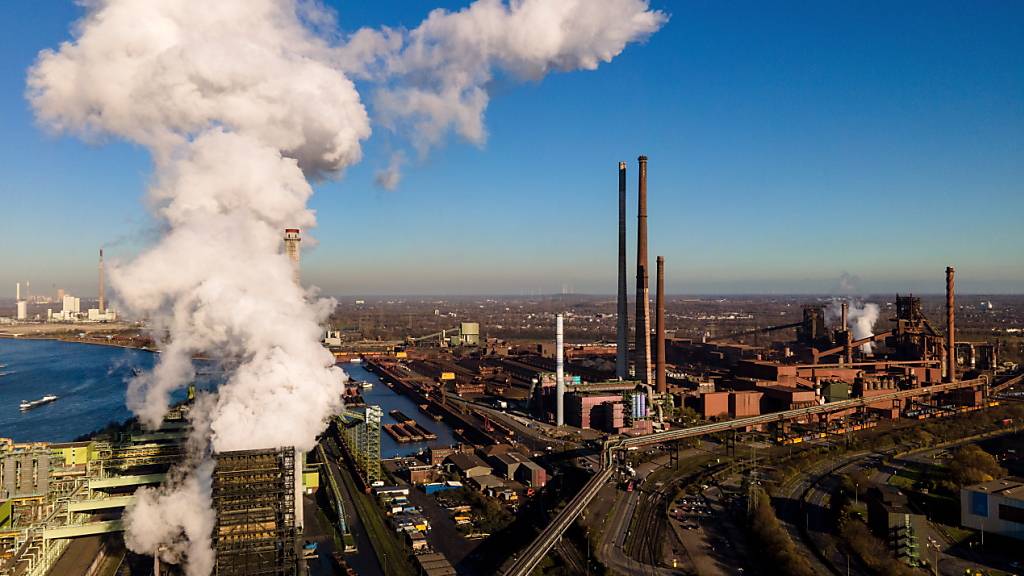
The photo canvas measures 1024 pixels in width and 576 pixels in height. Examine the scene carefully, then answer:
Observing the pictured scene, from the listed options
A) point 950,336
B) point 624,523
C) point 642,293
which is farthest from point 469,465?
point 950,336

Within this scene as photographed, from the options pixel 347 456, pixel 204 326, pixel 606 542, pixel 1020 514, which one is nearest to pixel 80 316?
pixel 347 456

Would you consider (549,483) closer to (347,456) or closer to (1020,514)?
(347,456)

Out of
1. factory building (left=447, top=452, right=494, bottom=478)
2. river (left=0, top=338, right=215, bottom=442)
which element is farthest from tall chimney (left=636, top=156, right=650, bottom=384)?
river (left=0, top=338, right=215, bottom=442)

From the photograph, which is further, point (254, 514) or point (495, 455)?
point (495, 455)

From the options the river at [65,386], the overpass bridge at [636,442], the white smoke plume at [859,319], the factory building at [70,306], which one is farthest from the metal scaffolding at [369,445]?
the factory building at [70,306]

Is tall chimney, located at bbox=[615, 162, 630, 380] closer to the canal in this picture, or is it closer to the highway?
the canal

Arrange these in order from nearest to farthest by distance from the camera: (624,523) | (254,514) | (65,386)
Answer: (254,514) < (624,523) < (65,386)

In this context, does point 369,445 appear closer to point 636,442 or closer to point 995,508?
point 636,442
